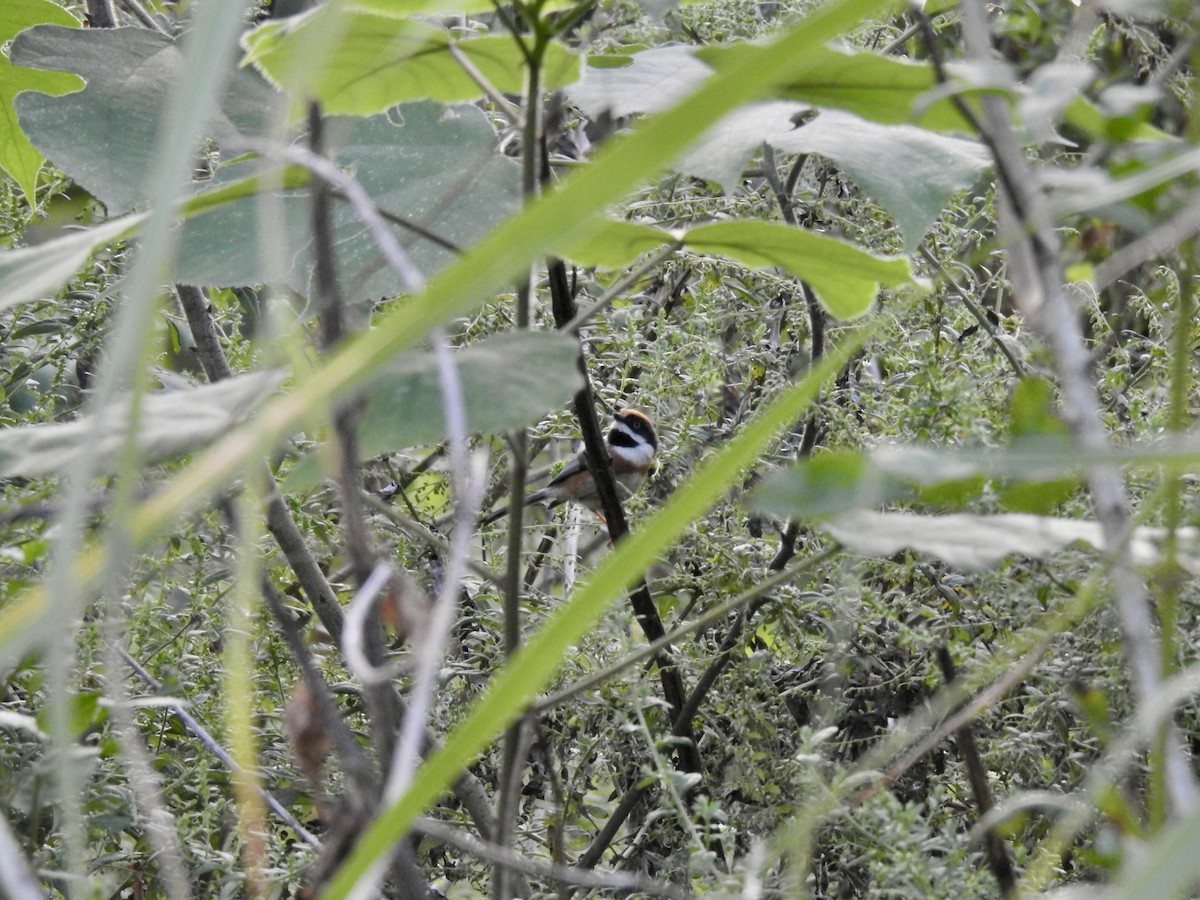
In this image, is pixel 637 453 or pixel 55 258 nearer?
pixel 55 258

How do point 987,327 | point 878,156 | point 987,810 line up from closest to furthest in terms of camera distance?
1. point 878,156
2. point 987,810
3. point 987,327

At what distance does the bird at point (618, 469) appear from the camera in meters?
2.34

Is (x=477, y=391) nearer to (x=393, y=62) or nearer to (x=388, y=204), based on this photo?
(x=393, y=62)

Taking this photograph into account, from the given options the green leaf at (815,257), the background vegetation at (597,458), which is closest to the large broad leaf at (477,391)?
the background vegetation at (597,458)

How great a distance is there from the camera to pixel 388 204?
3.13ft

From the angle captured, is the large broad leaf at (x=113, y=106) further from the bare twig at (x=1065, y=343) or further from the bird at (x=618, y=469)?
the bird at (x=618, y=469)

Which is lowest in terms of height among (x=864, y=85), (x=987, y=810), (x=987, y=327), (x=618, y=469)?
(x=618, y=469)

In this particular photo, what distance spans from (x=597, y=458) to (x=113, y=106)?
0.62 m

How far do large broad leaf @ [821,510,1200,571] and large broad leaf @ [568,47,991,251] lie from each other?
36 centimetres

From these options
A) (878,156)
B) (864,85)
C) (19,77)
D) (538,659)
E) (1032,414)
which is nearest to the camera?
(538,659)

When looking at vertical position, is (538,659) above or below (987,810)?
above

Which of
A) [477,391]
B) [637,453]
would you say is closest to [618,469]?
[637,453]

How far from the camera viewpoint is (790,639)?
1.47 metres

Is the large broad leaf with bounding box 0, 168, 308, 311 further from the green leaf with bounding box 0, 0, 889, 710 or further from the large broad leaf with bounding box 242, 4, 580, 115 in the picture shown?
the green leaf with bounding box 0, 0, 889, 710
